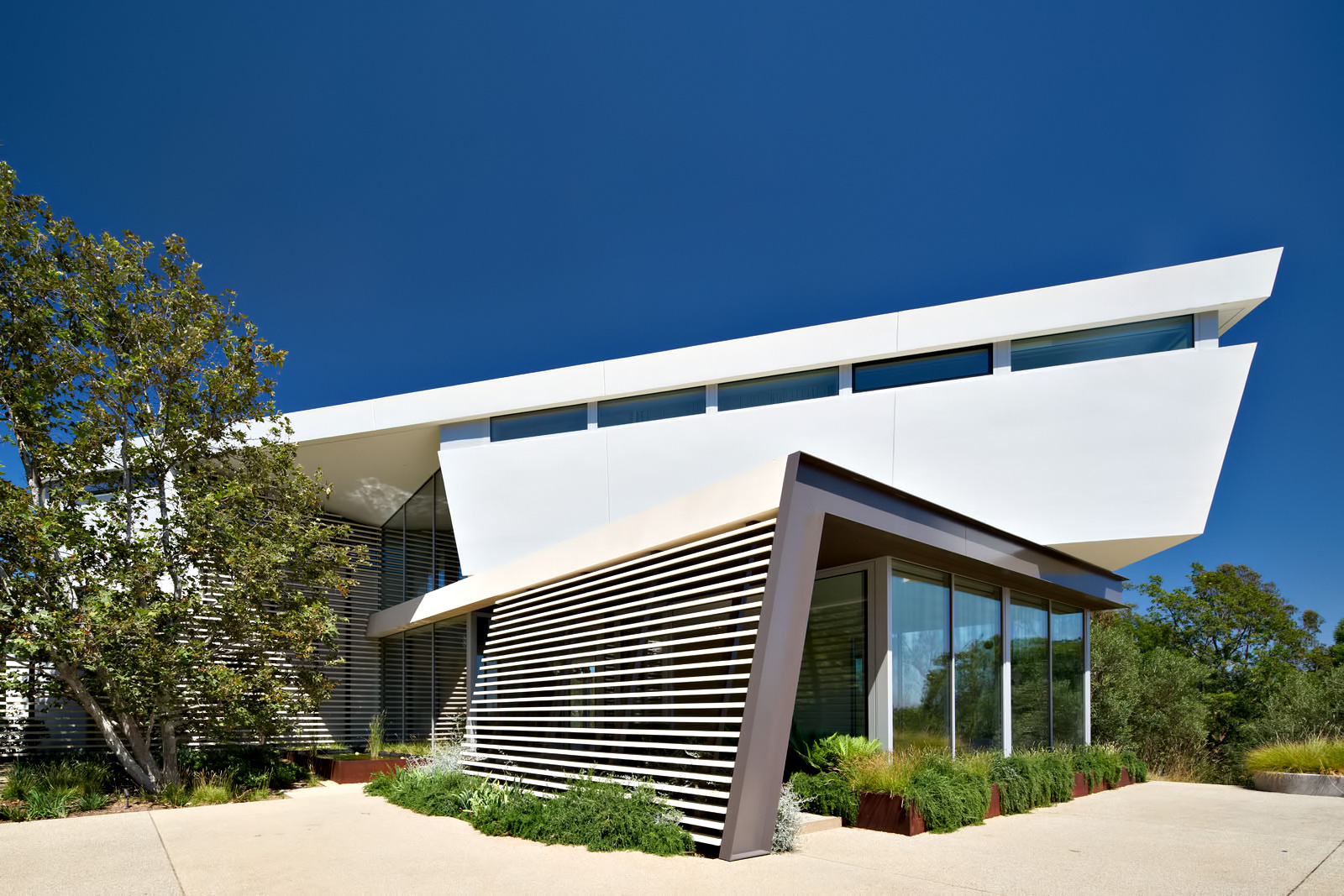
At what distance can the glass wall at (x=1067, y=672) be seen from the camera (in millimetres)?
13836

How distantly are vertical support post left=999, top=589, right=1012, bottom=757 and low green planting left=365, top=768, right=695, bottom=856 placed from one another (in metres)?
6.74

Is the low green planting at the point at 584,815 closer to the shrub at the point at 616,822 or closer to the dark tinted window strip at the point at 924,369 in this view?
the shrub at the point at 616,822

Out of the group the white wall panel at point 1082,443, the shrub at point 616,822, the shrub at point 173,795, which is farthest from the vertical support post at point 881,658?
Answer: the shrub at point 173,795

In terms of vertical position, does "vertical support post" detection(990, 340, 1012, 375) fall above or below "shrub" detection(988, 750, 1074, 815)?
above

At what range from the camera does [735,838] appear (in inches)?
269

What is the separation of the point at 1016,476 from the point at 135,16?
18142mm

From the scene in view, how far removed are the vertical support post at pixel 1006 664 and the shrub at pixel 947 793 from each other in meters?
2.54

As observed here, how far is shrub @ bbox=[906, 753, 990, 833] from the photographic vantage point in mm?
8523

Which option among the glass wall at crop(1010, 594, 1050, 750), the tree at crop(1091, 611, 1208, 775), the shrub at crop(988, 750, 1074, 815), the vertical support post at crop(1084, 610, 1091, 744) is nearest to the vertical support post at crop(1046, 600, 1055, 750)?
the glass wall at crop(1010, 594, 1050, 750)

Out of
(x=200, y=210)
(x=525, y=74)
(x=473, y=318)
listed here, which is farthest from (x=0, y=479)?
(x=473, y=318)

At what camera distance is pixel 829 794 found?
8.92 m

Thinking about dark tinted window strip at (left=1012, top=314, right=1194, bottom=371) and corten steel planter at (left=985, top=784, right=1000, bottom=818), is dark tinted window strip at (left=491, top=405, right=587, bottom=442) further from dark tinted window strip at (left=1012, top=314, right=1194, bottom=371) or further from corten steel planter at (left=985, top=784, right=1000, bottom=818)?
corten steel planter at (left=985, top=784, right=1000, bottom=818)

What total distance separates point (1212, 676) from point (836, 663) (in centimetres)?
2680

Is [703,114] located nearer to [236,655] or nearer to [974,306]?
[974,306]
